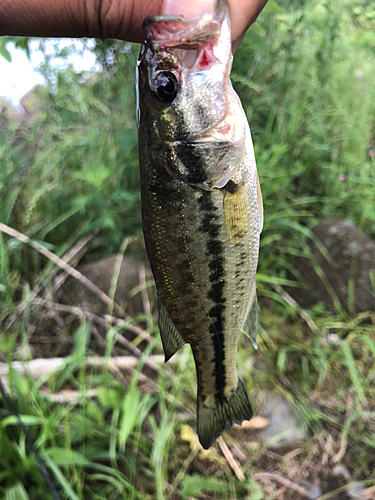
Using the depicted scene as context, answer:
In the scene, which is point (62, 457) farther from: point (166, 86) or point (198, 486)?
→ point (166, 86)

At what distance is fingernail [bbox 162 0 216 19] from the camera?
37.4 inches

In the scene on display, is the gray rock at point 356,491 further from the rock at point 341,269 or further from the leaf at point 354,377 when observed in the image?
the rock at point 341,269

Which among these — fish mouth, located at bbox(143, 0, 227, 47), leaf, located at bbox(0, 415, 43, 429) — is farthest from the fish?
leaf, located at bbox(0, 415, 43, 429)

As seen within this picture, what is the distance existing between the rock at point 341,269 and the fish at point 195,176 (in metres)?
1.64

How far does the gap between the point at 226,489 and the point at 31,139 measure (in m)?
3.22

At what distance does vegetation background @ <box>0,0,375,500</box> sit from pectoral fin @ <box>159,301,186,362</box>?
0.77 meters

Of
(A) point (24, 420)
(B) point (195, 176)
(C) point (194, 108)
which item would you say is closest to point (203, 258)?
(B) point (195, 176)

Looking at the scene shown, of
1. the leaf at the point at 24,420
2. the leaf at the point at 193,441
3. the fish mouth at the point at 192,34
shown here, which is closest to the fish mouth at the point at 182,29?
the fish mouth at the point at 192,34

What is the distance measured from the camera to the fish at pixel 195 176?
0.97 meters

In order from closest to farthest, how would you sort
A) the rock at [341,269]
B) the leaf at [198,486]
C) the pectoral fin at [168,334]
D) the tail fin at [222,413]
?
the pectoral fin at [168,334]
the tail fin at [222,413]
the leaf at [198,486]
the rock at [341,269]

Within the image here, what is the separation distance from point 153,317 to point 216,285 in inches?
55.5

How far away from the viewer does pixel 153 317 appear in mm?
2461

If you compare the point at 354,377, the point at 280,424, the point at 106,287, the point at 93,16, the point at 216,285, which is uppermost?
the point at 93,16

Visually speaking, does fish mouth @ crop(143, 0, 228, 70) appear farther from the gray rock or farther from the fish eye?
the gray rock
